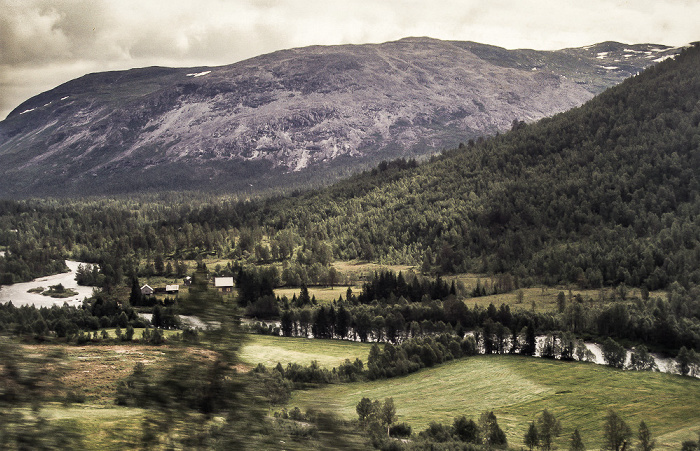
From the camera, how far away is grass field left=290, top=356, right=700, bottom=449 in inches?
2645

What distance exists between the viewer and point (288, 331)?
114312mm

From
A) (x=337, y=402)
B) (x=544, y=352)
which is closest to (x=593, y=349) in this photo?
(x=544, y=352)

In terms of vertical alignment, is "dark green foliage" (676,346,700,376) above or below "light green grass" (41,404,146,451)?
below

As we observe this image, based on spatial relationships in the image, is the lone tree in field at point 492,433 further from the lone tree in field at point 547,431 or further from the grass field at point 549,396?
the grass field at point 549,396

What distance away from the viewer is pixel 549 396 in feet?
256

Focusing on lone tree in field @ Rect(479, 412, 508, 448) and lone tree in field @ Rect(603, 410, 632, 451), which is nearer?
lone tree in field @ Rect(603, 410, 632, 451)

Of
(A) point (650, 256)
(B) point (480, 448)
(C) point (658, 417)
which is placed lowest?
(C) point (658, 417)

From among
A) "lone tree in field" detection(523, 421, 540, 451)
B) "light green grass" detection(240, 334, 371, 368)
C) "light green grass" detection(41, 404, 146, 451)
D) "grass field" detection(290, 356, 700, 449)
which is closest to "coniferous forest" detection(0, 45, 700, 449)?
"light green grass" detection(41, 404, 146, 451)

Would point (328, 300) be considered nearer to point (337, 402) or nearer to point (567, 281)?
point (567, 281)

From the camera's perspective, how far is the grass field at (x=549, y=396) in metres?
67.2

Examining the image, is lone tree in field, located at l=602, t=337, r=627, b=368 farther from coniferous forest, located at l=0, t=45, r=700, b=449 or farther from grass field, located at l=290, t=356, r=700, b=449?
grass field, located at l=290, t=356, r=700, b=449

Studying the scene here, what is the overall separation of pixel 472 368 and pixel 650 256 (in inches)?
3092

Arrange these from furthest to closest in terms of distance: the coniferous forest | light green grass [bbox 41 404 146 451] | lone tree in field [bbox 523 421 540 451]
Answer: lone tree in field [bbox 523 421 540 451] < the coniferous forest < light green grass [bbox 41 404 146 451]

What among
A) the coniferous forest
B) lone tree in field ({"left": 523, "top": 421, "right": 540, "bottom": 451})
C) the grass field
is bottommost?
the grass field
